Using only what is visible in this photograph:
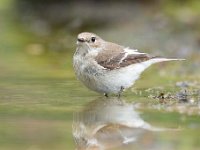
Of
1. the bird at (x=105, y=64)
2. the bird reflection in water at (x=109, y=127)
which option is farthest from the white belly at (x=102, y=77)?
the bird reflection in water at (x=109, y=127)

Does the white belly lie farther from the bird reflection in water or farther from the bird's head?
the bird reflection in water

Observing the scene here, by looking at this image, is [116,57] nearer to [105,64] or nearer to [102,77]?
[105,64]

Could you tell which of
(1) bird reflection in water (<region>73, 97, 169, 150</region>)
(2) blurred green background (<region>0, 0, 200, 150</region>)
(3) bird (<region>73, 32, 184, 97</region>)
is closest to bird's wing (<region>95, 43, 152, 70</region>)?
(3) bird (<region>73, 32, 184, 97</region>)

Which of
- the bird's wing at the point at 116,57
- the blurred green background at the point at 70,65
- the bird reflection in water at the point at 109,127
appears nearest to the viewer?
the bird reflection in water at the point at 109,127

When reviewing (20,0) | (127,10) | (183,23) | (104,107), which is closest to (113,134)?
(104,107)

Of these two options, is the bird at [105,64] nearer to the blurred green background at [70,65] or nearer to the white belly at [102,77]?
the white belly at [102,77]

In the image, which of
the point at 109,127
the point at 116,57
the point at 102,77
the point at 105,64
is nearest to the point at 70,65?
the point at 116,57
